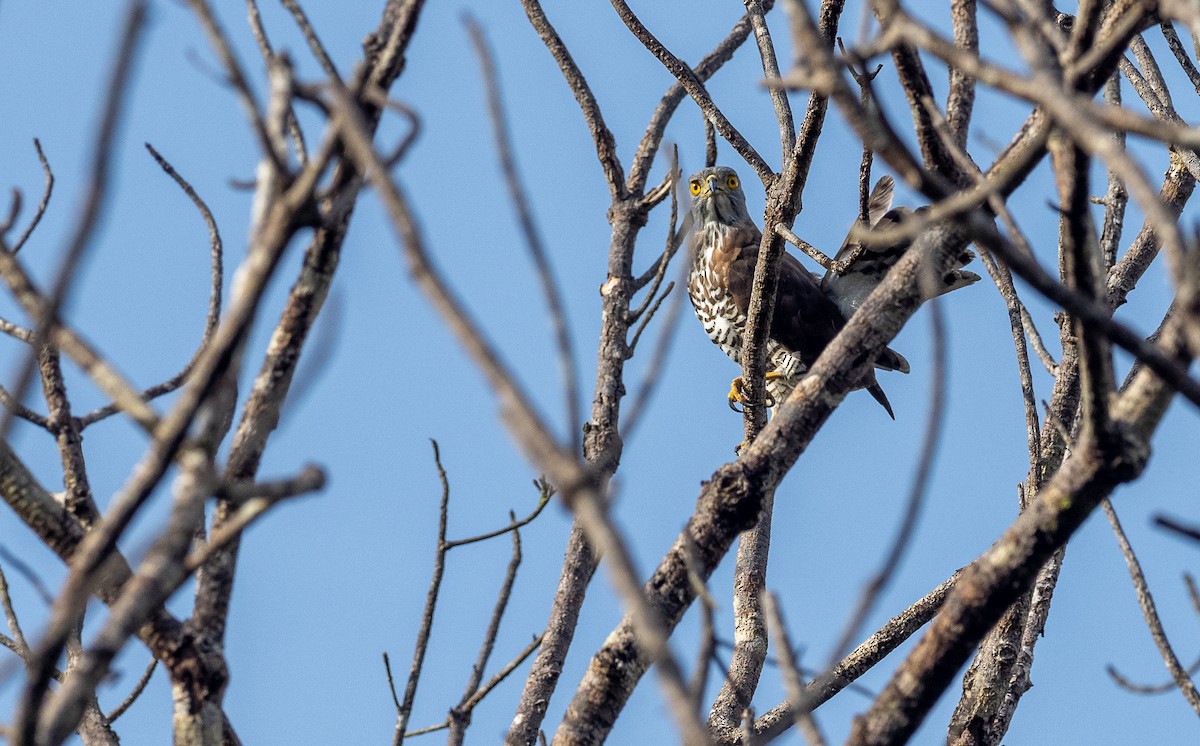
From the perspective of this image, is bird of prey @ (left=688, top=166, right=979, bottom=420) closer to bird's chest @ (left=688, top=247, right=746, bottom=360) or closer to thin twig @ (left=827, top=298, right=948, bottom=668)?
bird's chest @ (left=688, top=247, right=746, bottom=360)

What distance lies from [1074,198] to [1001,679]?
2.68 m

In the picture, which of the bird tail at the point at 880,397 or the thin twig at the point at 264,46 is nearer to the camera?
the thin twig at the point at 264,46

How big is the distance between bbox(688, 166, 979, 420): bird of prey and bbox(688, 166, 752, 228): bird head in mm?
11

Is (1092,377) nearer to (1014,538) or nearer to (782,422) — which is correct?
(1014,538)

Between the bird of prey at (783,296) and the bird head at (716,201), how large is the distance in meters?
0.01

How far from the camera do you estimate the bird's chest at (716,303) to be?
7676mm

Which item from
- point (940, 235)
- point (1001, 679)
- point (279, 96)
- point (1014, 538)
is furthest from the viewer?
point (1001, 679)

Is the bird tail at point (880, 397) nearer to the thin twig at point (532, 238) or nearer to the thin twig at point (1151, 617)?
the thin twig at point (1151, 617)

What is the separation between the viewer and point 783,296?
7371 millimetres

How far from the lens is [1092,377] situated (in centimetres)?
188

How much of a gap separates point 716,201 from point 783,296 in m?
1.43

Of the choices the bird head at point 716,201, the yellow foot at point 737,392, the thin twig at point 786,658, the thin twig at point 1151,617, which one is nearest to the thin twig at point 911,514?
the thin twig at point 786,658

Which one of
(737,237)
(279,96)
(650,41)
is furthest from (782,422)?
(737,237)

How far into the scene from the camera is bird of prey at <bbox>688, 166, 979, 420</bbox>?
7.20 m
